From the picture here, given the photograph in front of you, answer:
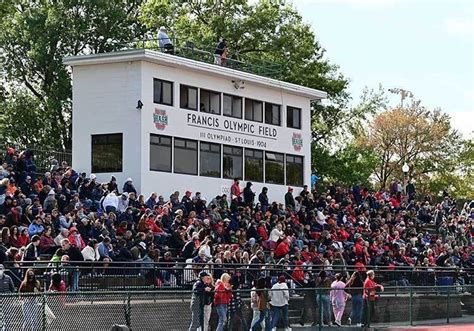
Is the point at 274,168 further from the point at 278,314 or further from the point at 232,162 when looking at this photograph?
the point at 278,314

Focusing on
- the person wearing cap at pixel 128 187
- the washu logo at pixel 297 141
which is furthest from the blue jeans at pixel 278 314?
the washu logo at pixel 297 141

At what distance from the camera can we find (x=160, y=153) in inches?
1596

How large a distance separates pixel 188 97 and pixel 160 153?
297cm

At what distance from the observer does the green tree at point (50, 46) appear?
61375 millimetres

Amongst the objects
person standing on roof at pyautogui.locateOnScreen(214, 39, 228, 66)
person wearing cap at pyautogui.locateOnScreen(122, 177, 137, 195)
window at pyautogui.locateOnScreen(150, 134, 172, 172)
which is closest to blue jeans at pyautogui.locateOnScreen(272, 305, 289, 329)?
person wearing cap at pyautogui.locateOnScreen(122, 177, 137, 195)

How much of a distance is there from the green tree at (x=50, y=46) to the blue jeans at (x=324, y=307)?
35.0m

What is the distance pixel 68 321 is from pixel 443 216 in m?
34.6

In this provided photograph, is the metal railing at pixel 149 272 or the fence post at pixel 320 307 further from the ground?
the metal railing at pixel 149 272

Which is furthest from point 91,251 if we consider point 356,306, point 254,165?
point 254,165

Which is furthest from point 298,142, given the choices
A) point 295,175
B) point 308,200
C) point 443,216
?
point 443,216

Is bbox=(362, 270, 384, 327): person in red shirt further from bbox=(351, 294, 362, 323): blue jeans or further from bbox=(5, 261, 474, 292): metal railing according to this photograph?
bbox=(5, 261, 474, 292): metal railing

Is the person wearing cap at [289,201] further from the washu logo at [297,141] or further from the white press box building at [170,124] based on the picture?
the washu logo at [297,141]

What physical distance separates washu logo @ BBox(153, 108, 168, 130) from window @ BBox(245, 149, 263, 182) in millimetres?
5398

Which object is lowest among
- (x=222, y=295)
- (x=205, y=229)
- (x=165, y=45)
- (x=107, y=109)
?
(x=222, y=295)
